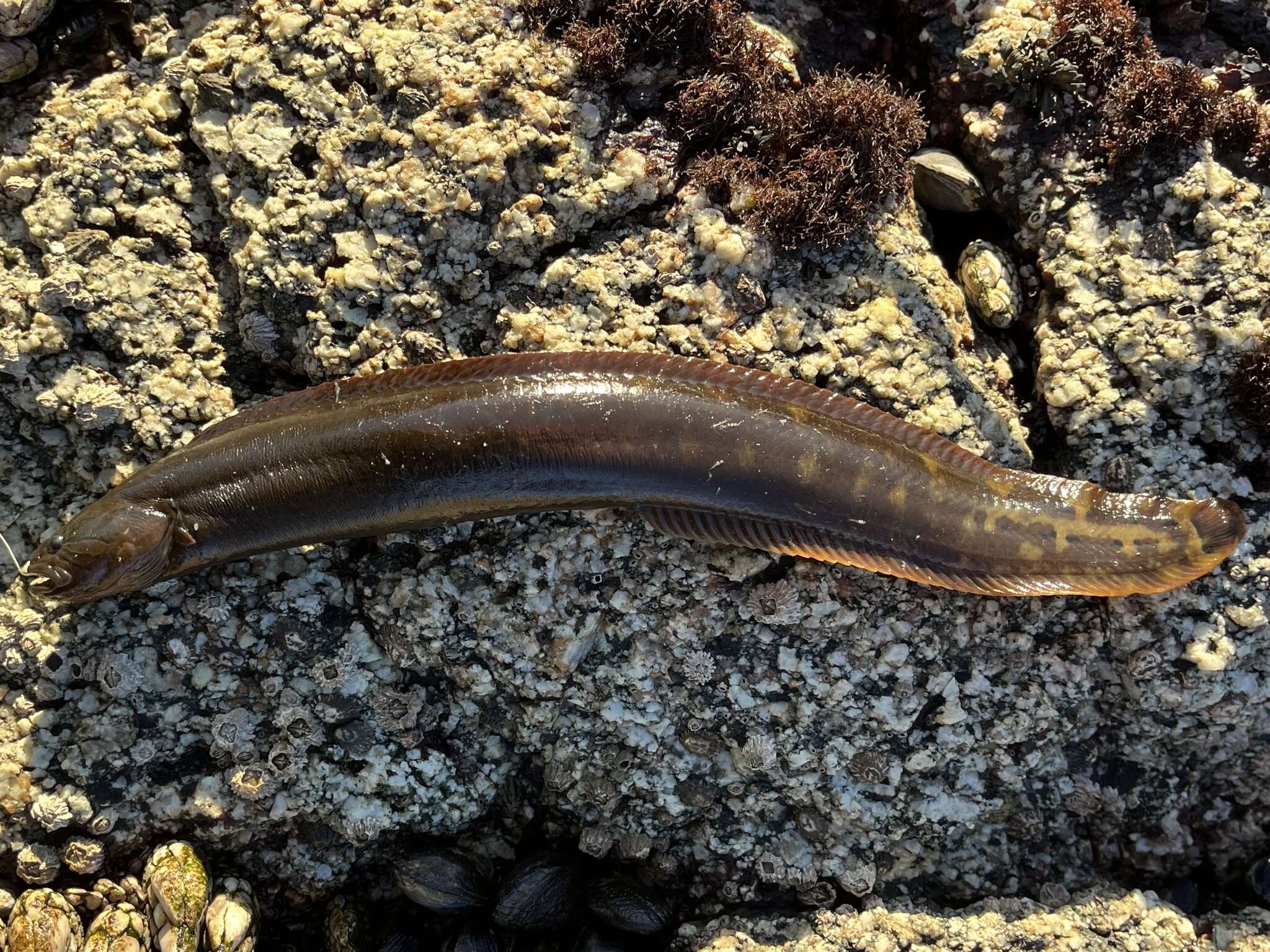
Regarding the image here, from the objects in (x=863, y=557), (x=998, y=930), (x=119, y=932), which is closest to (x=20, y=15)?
(x=119, y=932)

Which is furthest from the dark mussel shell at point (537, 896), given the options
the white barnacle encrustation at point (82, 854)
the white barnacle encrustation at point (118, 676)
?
the white barnacle encrustation at point (118, 676)

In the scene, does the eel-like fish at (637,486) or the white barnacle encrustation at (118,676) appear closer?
the eel-like fish at (637,486)

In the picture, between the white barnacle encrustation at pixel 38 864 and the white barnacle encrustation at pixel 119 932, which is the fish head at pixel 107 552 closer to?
the white barnacle encrustation at pixel 38 864

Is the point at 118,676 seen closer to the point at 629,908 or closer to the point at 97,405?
the point at 97,405

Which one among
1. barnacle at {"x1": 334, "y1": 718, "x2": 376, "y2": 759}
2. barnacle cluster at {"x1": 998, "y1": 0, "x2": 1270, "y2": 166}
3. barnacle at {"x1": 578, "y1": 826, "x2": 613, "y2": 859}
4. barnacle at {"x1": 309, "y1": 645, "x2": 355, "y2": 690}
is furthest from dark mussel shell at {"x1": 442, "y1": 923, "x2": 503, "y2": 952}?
barnacle cluster at {"x1": 998, "y1": 0, "x2": 1270, "y2": 166}

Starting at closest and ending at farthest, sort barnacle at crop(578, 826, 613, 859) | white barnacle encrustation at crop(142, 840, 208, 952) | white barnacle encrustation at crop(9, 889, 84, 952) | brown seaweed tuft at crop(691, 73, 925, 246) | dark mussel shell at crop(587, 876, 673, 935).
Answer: white barnacle encrustation at crop(9, 889, 84, 952), white barnacle encrustation at crop(142, 840, 208, 952), brown seaweed tuft at crop(691, 73, 925, 246), dark mussel shell at crop(587, 876, 673, 935), barnacle at crop(578, 826, 613, 859)

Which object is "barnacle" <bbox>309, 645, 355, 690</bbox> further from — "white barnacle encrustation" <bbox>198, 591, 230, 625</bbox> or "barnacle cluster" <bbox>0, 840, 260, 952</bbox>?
"barnacle cluster" <bbox>0, 840, 260, 952</bbox>
